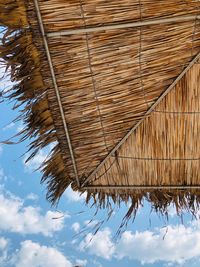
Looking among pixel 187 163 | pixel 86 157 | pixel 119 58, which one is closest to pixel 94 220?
pixel 86 157

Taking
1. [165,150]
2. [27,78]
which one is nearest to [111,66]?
[27,78]

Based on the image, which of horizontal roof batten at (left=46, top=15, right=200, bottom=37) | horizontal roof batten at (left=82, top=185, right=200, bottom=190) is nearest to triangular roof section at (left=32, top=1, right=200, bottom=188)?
horizontal roof batten at (left=46, top=15, right=200, bottom=37)

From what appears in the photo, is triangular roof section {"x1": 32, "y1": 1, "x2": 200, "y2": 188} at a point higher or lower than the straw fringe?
higher

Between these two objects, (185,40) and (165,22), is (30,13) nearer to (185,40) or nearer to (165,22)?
(165,22)

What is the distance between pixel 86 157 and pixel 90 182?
20cm

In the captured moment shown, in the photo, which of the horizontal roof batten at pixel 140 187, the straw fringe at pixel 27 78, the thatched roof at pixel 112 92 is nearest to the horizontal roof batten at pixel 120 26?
the thatched roof at pixel 112 92

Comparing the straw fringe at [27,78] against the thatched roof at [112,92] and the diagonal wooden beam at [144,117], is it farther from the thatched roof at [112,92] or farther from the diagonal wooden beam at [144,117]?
the diagonal wooden beam at [144,117]

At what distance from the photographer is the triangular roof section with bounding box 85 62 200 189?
2.56m

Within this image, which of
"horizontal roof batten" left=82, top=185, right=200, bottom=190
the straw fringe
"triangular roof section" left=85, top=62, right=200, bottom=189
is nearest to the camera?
the straw fringe

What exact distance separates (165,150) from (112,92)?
507mm

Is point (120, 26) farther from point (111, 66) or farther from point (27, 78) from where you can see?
point (27, 78)

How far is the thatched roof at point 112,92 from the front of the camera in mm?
2139

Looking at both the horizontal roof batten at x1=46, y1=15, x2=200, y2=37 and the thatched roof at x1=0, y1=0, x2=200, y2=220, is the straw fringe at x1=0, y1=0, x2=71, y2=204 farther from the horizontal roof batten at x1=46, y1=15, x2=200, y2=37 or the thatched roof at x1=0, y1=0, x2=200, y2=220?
the horizontal roof batten at x1=46, y1=15, x2=200, y2=37

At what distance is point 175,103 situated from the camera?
2.56m
